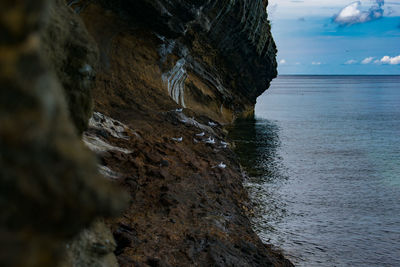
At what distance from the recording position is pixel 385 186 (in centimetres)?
2305

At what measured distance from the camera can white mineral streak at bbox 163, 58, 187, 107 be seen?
107ft

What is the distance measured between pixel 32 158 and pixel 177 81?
32134 mm

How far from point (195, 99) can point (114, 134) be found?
73.2 ft

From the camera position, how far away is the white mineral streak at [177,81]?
32.5m

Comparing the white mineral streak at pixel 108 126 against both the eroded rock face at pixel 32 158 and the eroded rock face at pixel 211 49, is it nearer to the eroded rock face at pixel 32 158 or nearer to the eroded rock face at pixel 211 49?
the eroded rock face at pixel 211 49

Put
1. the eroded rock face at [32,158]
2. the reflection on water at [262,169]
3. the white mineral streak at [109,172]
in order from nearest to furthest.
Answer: the eroded rock face at [32,158], the white mineral streak at [109,172], the reflection on water at [262,169]

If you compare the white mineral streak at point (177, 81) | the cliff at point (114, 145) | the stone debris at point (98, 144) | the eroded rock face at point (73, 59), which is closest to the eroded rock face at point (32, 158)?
the cliff at point (114, 145)

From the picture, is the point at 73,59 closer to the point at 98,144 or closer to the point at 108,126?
the point at 98,144

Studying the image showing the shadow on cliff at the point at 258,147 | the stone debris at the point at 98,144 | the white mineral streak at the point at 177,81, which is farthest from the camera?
the white mineral streak at the point at 177,81

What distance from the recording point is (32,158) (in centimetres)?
241

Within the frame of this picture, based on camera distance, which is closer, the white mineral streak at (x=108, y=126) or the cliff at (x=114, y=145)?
the cliff at (x=114, y=145)

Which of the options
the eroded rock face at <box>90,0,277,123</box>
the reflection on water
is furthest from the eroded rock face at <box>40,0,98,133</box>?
the eroded rock face at <box>90,0,277,123</box>

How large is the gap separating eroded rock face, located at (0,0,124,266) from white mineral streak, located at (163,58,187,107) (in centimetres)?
2916

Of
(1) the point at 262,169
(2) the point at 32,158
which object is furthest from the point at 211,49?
(2) the point at 32,158
